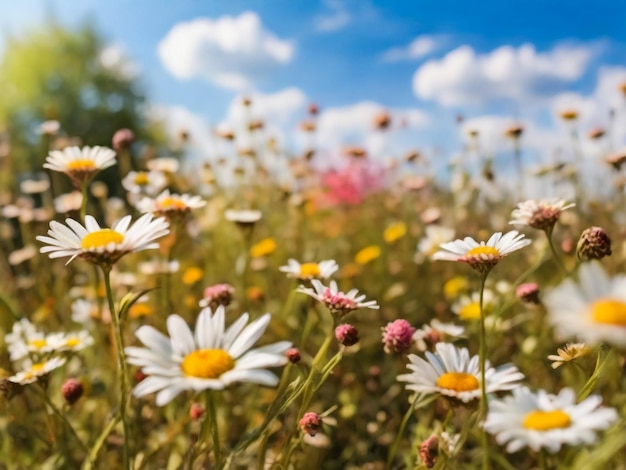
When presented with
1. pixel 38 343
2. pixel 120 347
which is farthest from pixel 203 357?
pixel 38 343

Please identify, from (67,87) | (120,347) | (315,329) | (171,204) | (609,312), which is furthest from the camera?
(67,87)

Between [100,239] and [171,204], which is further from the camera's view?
[171,204]

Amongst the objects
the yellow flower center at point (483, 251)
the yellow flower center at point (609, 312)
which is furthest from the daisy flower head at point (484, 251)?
the yellow flower center at point (609, 312)

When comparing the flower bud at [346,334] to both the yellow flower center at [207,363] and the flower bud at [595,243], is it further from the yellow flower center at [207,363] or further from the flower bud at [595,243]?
the flower bud at [595,243]

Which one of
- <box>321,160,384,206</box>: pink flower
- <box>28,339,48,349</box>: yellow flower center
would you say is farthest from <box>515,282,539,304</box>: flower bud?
<box>321,160,384,206</box>: pink flower

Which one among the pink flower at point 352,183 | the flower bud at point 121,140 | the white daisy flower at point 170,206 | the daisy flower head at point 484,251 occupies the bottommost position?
the pink flower at point 352,183

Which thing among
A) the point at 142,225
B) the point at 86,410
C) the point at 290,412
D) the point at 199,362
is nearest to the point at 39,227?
the point at 86,410

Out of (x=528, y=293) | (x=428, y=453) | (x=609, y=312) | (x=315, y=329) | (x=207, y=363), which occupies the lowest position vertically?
(x=315, y=329)

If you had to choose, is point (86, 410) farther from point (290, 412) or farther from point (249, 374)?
point (249, 374)

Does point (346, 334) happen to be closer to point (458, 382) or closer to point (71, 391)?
point (458, 382)
